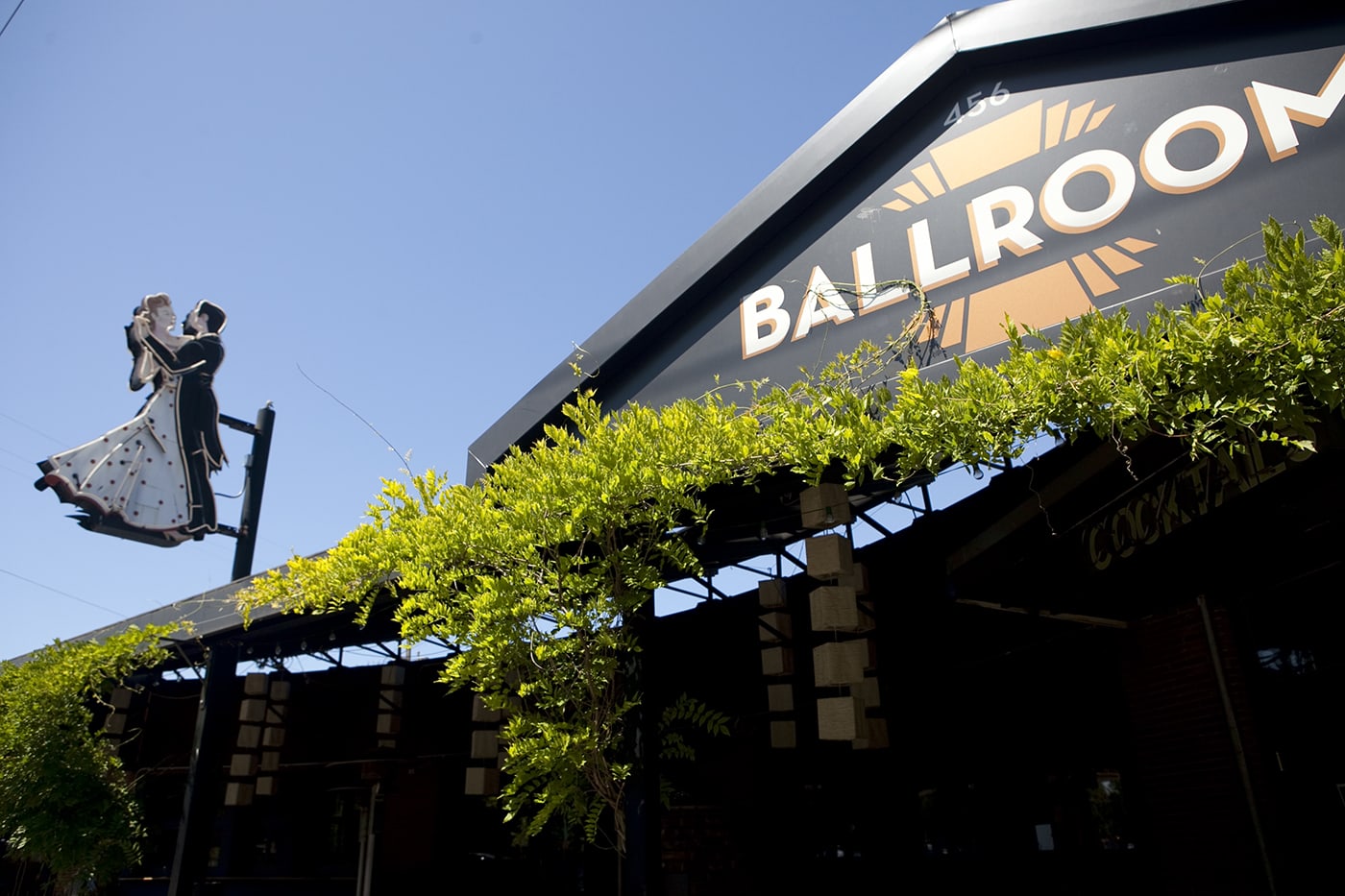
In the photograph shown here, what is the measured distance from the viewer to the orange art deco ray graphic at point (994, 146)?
245 inches

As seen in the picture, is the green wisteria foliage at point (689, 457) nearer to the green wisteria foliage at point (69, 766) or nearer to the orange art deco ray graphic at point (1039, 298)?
the orange art deco ray graphic at point (1039, 298)

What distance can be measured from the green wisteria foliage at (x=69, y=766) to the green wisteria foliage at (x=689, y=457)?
5.54 meters

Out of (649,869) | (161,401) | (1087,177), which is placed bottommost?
(649,869)

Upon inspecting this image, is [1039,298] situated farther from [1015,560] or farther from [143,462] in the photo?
[143,462]

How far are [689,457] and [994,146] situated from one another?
3225mm

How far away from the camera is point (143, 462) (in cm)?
1580

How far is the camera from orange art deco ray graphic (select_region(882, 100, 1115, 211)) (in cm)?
621

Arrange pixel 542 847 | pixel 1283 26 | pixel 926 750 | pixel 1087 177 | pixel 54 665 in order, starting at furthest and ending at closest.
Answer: pixel 542 847 → pixel 54 665 → pixel 926 750 → pixel 1087 177 → pixel 1283 26

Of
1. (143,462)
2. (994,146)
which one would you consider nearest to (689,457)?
(994,146)

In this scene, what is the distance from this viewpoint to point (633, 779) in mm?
6434

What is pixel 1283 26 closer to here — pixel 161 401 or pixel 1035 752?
pixel 1035 752

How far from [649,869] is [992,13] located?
6708 mm

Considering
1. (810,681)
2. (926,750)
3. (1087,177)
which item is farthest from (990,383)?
(926,750)

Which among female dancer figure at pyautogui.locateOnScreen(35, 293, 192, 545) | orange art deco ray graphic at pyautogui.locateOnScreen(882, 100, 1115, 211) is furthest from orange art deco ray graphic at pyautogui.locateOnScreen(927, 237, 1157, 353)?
female dancer figure at pyautogui.locateOnScreen(35, 293, 192, 545)
